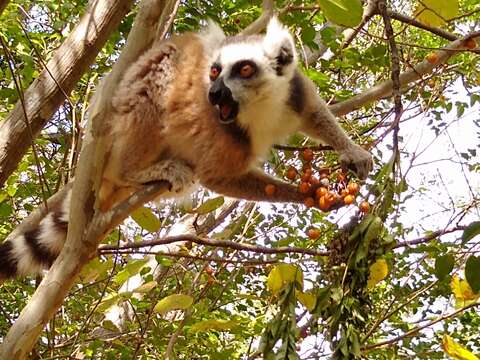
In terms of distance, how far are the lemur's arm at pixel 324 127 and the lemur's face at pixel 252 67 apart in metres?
0.17

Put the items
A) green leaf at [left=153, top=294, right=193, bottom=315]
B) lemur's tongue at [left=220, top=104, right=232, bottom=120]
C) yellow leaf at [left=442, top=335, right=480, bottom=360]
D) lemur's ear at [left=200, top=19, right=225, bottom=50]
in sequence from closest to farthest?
yellow leaf at [left=442, top=335, right=480, bottom=360] < green leaf at [left=153, top=294, right=193, bottom=315] < lemur's tongue at [left=220, top=104, right=232, bottom=120] < lemur's ear at [left=200, top=19, right=225, bottom=50]

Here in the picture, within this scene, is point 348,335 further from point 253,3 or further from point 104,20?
point 253,3

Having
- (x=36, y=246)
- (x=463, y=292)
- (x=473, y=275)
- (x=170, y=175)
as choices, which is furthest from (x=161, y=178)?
(x=473, y=275)

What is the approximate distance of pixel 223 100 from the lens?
3732 millimetres

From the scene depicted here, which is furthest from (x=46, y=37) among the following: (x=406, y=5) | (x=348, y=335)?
(x=348, y=335)

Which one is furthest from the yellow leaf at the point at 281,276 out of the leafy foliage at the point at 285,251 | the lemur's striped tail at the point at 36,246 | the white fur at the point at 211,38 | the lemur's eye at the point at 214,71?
the white fur at the point at 211,38

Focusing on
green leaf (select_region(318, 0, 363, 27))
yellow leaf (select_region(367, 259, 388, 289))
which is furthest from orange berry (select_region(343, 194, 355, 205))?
green leaf (select_region(318, 0, 363, 27))

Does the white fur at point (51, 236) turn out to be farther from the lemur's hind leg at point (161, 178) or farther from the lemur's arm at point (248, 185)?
the lemur's arm at point (248, 185)

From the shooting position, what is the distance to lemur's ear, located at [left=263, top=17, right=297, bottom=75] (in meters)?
4.08

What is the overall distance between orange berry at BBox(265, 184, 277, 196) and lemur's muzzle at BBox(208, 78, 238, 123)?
0.51 meters

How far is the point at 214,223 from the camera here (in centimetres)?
574

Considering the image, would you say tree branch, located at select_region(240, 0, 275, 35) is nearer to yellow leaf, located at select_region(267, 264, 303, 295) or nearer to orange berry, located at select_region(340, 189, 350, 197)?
orange berry, located at select_region(340, 189, 350, 197)

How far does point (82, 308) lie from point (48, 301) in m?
3.22

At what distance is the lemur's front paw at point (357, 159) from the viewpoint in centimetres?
366
